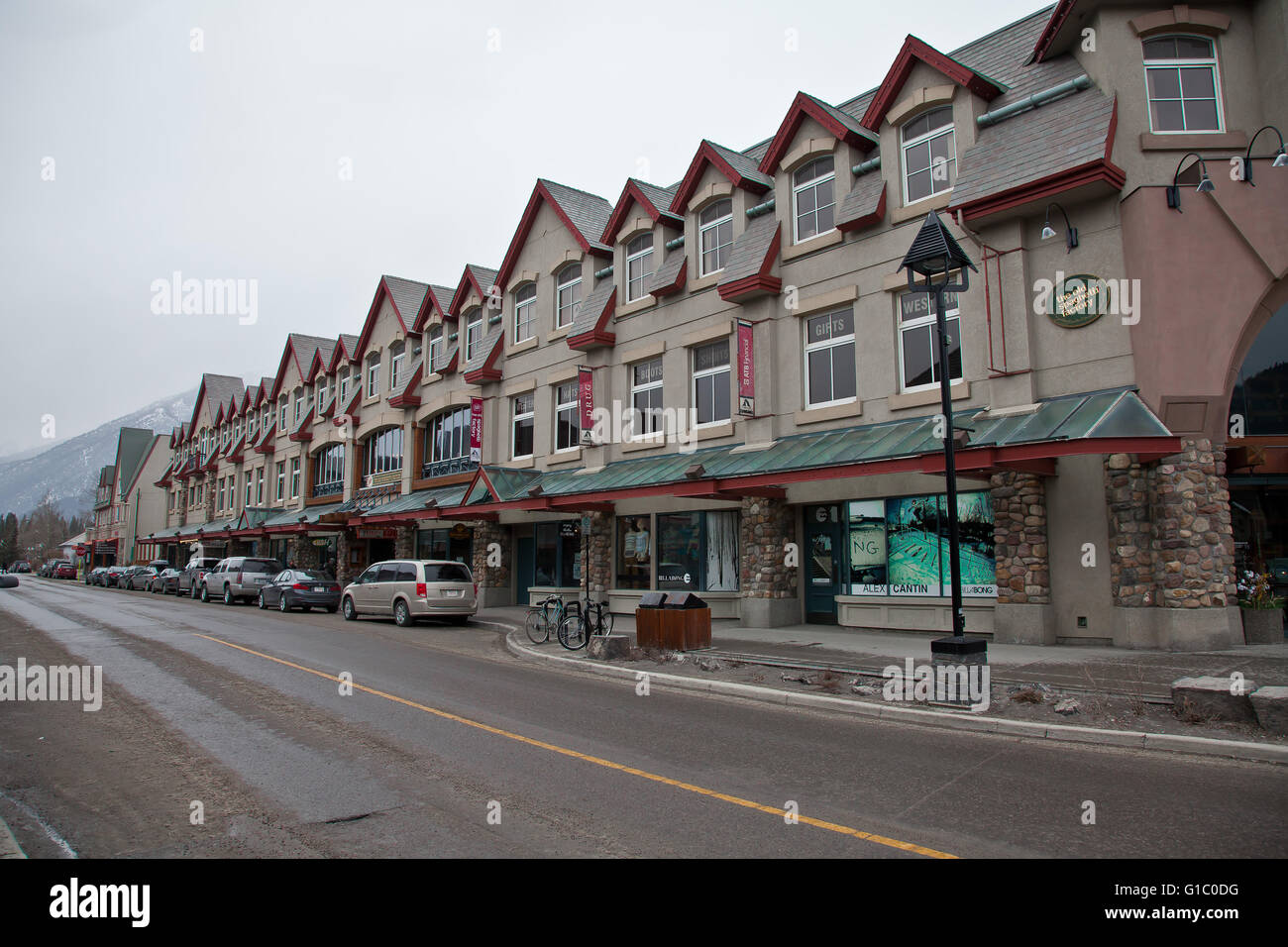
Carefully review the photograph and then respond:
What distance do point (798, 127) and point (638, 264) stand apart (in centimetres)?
621

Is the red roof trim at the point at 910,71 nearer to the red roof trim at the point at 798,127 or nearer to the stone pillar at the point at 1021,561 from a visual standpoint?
the red roof trim at the point at 798,127

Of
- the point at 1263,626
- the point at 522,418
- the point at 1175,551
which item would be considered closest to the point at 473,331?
the point at 522,418

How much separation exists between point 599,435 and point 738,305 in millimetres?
5886

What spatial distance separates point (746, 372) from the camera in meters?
18.2

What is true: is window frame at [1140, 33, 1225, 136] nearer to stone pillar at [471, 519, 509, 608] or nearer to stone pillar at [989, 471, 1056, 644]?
stone pillar at [989, 471, 1056, 644]

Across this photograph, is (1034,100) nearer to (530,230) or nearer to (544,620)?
(544,620)

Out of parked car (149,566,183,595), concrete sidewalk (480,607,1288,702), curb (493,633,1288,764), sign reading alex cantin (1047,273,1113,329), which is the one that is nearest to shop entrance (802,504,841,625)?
concrete sidewalk (480,607,1288,702)

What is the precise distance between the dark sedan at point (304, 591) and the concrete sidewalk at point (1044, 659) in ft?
52.5

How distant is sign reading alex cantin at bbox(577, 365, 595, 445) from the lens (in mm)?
23000

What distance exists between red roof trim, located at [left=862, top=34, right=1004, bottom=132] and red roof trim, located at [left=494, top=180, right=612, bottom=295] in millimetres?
9959

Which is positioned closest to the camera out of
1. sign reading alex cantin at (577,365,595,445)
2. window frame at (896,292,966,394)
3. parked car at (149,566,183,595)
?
window frame at (896,292,966,394)

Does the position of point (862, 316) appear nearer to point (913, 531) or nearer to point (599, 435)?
point (913, 531)

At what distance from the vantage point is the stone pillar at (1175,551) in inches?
480
